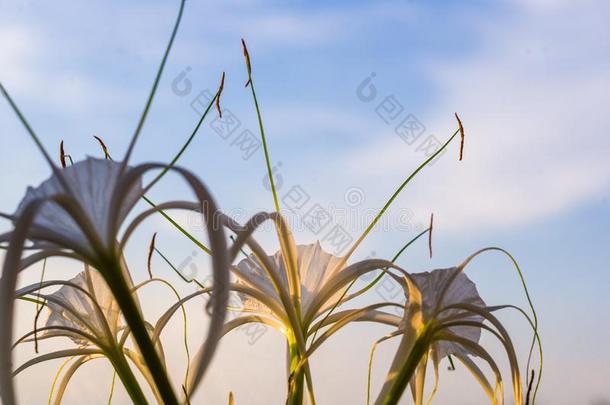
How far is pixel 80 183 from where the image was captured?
0.88 m

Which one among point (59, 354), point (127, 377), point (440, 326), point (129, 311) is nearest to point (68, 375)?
point (59, 354)

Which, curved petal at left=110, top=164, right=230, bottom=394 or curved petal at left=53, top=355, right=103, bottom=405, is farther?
curved petal at left=53, top=355, right=103, bottom=405

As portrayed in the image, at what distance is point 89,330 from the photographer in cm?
120

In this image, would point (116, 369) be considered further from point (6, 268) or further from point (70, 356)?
point (6, 268)

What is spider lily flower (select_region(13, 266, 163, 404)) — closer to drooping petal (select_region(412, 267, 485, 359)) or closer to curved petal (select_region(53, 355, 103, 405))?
curved petal (select_region(53, 355, 103, 405))

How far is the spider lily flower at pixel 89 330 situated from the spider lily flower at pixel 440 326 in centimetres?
38

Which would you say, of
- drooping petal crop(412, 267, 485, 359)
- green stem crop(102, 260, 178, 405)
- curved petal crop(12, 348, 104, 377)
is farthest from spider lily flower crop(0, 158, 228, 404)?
drooping petal crop(412, 267, 485, 359)

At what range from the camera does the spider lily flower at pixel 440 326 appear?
1.12m

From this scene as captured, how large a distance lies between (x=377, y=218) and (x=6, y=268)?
0.65m

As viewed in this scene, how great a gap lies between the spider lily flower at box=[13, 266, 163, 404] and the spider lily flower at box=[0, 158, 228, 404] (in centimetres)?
28

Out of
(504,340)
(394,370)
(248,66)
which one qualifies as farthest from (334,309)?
(248,66)

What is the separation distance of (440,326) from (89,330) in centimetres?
58

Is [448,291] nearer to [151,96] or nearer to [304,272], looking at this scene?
[304,272]

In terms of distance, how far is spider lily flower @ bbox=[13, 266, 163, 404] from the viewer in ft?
3.79
